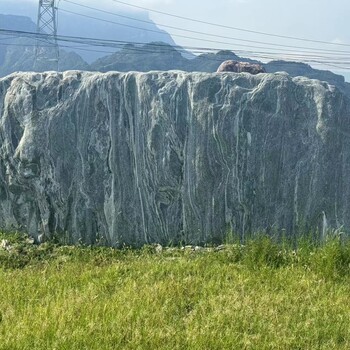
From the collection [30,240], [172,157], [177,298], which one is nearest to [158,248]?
[172,157]

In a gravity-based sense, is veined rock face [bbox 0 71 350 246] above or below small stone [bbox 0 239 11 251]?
above

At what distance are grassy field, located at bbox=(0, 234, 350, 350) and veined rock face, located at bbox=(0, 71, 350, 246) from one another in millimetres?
742

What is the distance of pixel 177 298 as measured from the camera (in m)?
6.48

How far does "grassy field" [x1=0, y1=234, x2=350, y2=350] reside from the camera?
17.6ft

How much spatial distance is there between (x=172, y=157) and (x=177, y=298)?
3.52 metres

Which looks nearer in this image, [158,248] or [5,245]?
[5,245]

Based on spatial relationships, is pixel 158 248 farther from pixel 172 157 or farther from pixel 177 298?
pixel 177 298

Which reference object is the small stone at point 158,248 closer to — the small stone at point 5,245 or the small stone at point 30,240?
the small stone at point 30,240

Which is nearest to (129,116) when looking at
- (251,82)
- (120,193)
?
(120,193)

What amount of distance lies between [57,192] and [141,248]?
1.75 m

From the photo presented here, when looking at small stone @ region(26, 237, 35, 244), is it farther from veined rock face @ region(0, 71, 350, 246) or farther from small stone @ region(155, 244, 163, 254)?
small stone @ region(155, 244, 163, 254)

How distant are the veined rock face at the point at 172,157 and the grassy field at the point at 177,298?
0.74 m

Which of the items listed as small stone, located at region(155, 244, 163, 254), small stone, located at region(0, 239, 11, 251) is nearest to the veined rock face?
small stone, located at region(155, 244, 163, 254)

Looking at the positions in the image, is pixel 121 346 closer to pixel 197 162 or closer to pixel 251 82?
pixel 197 162
